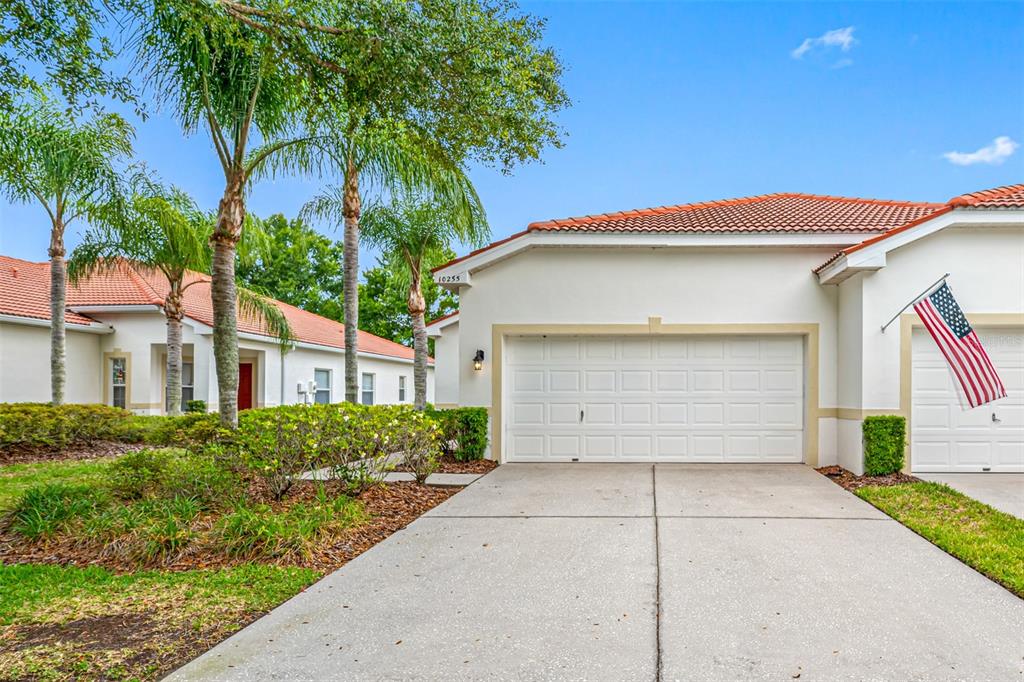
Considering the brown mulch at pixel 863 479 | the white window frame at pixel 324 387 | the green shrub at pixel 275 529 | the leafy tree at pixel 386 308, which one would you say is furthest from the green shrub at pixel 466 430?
the leafy tree at pixel 386 308

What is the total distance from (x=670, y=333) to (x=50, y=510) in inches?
339

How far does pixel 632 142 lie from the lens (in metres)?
16.0

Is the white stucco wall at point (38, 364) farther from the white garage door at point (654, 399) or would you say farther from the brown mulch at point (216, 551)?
the white garage door at point (654, 399)

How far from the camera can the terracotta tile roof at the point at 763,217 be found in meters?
10.4

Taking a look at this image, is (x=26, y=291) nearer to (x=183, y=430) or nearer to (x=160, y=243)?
(x=160, y=243)

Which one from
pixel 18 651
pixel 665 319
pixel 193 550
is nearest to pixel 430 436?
pixel 193 550

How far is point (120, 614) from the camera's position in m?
4.11

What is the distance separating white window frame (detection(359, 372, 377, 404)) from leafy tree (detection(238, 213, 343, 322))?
13590 millimetres

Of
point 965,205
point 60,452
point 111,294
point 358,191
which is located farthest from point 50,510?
point 111,294

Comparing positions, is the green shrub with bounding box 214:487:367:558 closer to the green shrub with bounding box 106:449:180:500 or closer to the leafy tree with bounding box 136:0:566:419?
the green shrub with bounding box 106:449:180:500

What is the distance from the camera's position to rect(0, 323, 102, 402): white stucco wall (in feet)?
46.0

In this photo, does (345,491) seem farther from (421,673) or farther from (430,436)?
(421,673)

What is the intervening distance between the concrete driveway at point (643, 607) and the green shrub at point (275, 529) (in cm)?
54

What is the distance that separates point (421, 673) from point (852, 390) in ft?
28.1
